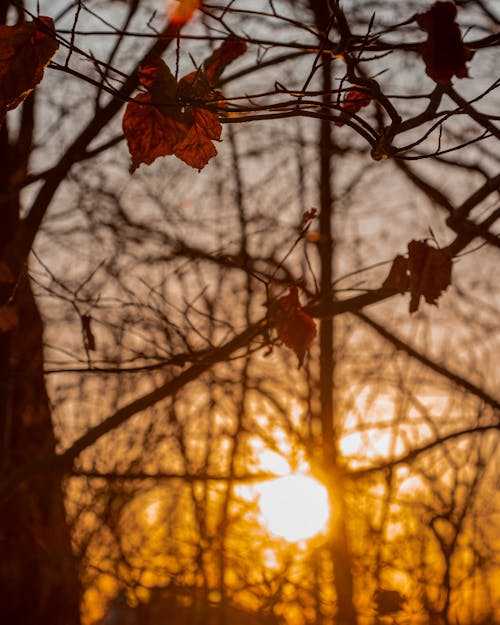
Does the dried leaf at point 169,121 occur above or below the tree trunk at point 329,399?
below

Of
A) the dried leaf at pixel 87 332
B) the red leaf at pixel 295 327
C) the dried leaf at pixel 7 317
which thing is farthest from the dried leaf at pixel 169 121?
the dried leaf at pixel 7 317

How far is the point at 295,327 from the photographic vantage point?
2678 millimetres

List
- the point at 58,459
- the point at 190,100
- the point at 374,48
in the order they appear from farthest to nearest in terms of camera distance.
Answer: the point at 58,459, the point at 374,48, the point at 190,100

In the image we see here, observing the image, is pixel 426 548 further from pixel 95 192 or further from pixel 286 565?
pixel 95 192

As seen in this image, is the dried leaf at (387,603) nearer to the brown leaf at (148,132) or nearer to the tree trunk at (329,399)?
the tree trunk at (329,399)

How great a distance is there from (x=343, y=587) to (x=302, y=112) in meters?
4.48

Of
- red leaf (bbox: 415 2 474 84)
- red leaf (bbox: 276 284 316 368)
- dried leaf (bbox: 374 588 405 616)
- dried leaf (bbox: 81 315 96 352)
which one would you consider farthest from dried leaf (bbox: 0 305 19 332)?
red leaf (bbox: 415 2 474 84)

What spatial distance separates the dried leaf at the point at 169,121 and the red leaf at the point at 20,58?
240 mm

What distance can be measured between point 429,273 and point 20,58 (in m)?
1.47

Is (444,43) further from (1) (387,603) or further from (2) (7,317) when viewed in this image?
(1) (387,603)

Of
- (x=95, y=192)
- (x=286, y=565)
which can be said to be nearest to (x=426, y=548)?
(x=286, y=565)

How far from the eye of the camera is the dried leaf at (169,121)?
1818 millimetres

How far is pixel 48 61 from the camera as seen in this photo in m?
1.74

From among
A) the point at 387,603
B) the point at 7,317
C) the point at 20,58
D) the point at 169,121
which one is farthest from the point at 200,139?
the point at 387,603
